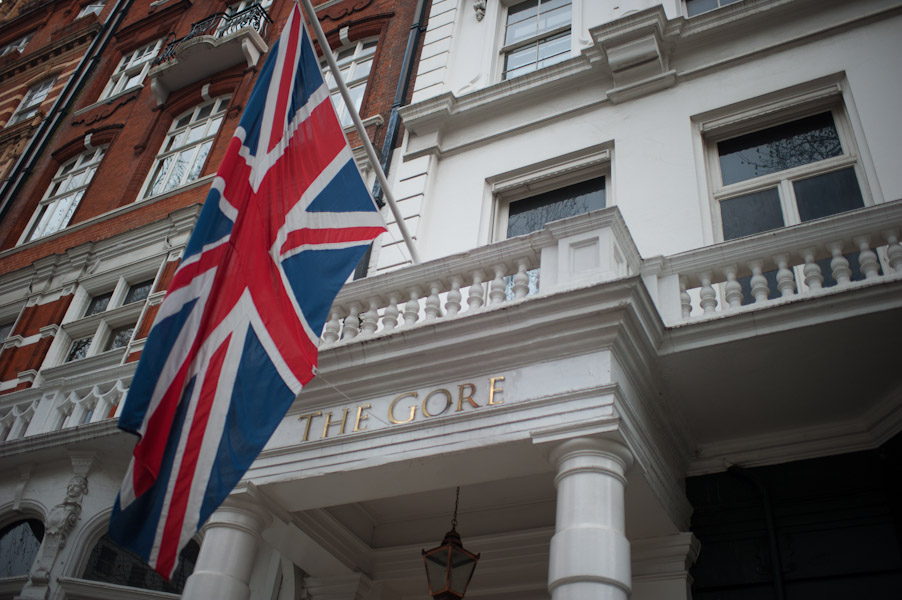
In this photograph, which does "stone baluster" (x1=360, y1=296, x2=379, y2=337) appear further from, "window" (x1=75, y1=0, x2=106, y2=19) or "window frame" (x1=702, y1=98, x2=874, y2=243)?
"window" (x1=75, y1=0, x2=106, y2=19)

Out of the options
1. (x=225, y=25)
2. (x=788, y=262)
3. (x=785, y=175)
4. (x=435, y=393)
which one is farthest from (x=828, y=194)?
(x=225, y=25)

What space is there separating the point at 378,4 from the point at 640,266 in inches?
453

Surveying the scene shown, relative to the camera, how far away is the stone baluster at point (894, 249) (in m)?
6.38

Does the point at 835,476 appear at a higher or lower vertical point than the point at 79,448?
lower

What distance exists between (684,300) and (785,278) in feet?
2.92

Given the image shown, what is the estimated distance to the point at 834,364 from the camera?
675 cm

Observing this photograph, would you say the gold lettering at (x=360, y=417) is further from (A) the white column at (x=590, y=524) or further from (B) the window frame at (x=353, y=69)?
(B) the window frame at (x=353, y=69)

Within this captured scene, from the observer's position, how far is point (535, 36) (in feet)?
43.4

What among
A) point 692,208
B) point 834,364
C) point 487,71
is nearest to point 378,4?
point 487,71

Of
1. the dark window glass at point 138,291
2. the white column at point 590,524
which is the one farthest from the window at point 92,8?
the white column at point 590,524

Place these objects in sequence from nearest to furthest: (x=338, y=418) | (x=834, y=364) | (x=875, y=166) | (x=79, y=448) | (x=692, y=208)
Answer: (x=834, y=364) < (x=338, y=418) < (x=875, y=166) < (x=692, y=208) < (x=79, y=448)

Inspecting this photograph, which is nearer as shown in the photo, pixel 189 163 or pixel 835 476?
pixel 835 476

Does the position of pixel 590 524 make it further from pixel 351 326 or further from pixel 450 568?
pixel 351 326

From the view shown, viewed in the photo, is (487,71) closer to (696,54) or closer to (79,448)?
(696,54)
